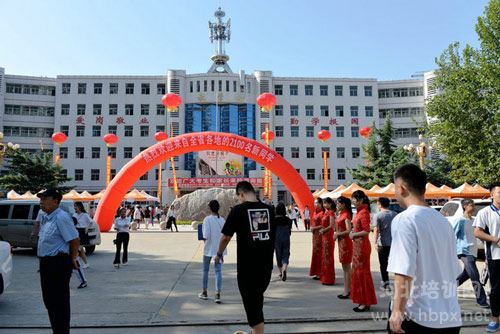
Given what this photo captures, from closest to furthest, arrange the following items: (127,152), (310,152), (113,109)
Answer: (127,152)
(113,109)
(310,152)

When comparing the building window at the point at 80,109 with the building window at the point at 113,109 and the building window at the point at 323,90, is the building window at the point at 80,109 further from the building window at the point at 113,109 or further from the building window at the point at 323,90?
the building window at the point at 323,90

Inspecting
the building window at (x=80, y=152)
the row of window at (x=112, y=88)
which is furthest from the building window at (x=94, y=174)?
the row of window at (x=112, y=88)

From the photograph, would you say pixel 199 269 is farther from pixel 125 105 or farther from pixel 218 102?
pixel 125 105

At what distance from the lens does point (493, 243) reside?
4.54 metres

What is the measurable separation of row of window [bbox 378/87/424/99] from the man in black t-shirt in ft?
157

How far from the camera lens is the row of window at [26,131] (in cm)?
4384

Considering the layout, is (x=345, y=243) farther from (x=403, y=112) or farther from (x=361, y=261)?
(x=403, y=112)

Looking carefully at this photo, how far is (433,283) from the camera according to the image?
2.21 metres

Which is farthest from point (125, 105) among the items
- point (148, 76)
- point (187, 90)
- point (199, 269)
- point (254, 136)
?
point (199, 269)

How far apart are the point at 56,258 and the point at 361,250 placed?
387 cm

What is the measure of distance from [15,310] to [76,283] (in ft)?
6.46

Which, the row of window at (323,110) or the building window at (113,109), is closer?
the building window at (113,109)

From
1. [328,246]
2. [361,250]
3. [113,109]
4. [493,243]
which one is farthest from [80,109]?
[493,243]

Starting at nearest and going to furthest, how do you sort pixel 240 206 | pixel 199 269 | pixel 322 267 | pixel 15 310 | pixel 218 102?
pixel 240 206 → pixel 15 310 → pixel 322 267 → pixel 199 269 → pixel 218 102
